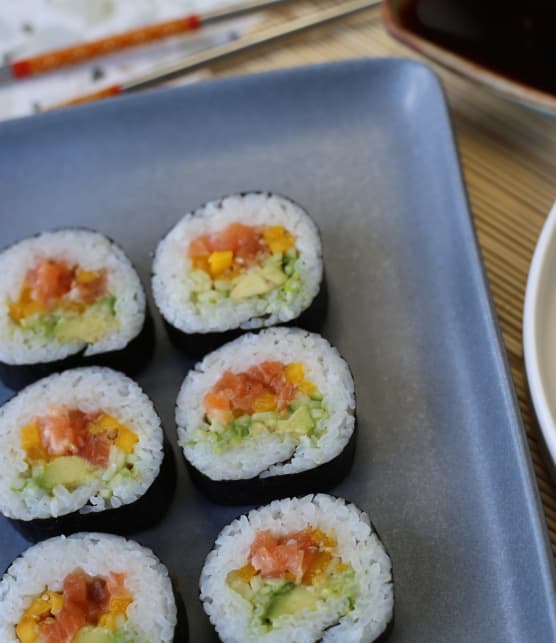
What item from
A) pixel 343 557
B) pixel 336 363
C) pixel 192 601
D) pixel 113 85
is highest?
pixel 113 85

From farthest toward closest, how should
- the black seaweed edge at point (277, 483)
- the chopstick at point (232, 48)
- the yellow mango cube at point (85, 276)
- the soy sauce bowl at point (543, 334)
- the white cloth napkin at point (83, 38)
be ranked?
the white cloth napkin at point (83, 38)
the chopstick at point (232, 48)
the yellow mango cube at point (85, 276)
the black seaweed edge at point (277, 483)
the soy sauce bowl at point (543, 334)

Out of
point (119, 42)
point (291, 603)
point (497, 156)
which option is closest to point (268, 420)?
point (291, 603)

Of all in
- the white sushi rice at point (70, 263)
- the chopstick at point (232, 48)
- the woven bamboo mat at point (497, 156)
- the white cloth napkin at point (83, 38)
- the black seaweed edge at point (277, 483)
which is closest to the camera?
the black seaweed edge at point (277, 483)

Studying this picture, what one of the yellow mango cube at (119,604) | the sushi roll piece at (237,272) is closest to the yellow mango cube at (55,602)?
the yellow mango cube at (119,604)

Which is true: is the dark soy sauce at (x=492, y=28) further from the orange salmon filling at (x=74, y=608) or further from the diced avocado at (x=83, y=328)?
the orange salmon filling at (x=74, y=608)

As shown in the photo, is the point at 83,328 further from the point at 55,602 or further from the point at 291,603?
the point at 291,603

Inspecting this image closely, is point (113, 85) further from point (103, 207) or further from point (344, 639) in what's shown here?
point (344, 639)

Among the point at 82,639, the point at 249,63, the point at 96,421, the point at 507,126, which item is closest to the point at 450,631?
the point at 82,639

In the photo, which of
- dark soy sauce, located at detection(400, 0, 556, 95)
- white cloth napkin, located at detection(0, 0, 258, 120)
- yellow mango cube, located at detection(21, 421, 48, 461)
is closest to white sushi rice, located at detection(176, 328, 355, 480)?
yellow mango cube, located at detection(21, 421, 48, 461)
